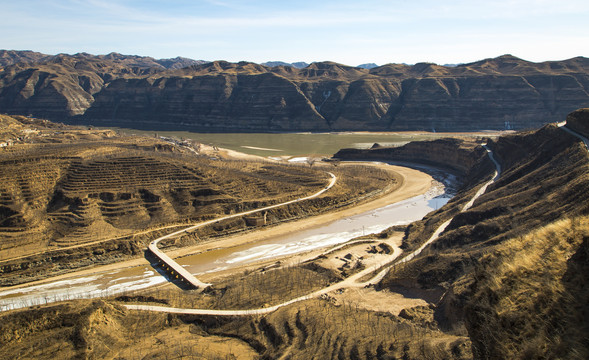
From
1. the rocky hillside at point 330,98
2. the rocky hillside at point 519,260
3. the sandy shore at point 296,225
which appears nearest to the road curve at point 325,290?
the rocky hillside at point 519,260

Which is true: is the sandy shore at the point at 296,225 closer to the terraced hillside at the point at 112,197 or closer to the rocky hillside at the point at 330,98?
the terraced hillside at the point at 112,197

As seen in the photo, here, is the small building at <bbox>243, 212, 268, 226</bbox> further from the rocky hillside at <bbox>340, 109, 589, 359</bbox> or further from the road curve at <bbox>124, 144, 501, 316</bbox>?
the road curve at <bbox>124, 144, 501, 316</bbox>

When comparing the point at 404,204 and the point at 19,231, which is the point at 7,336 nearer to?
the point at 19,231

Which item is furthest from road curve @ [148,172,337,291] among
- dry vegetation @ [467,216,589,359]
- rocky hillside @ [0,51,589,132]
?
rocky hillside @ [0,51,589,132]

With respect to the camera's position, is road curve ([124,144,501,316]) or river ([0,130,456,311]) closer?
road curve ([124,144,501,316])

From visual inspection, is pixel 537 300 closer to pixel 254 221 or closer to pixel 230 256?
pixel 230 256
